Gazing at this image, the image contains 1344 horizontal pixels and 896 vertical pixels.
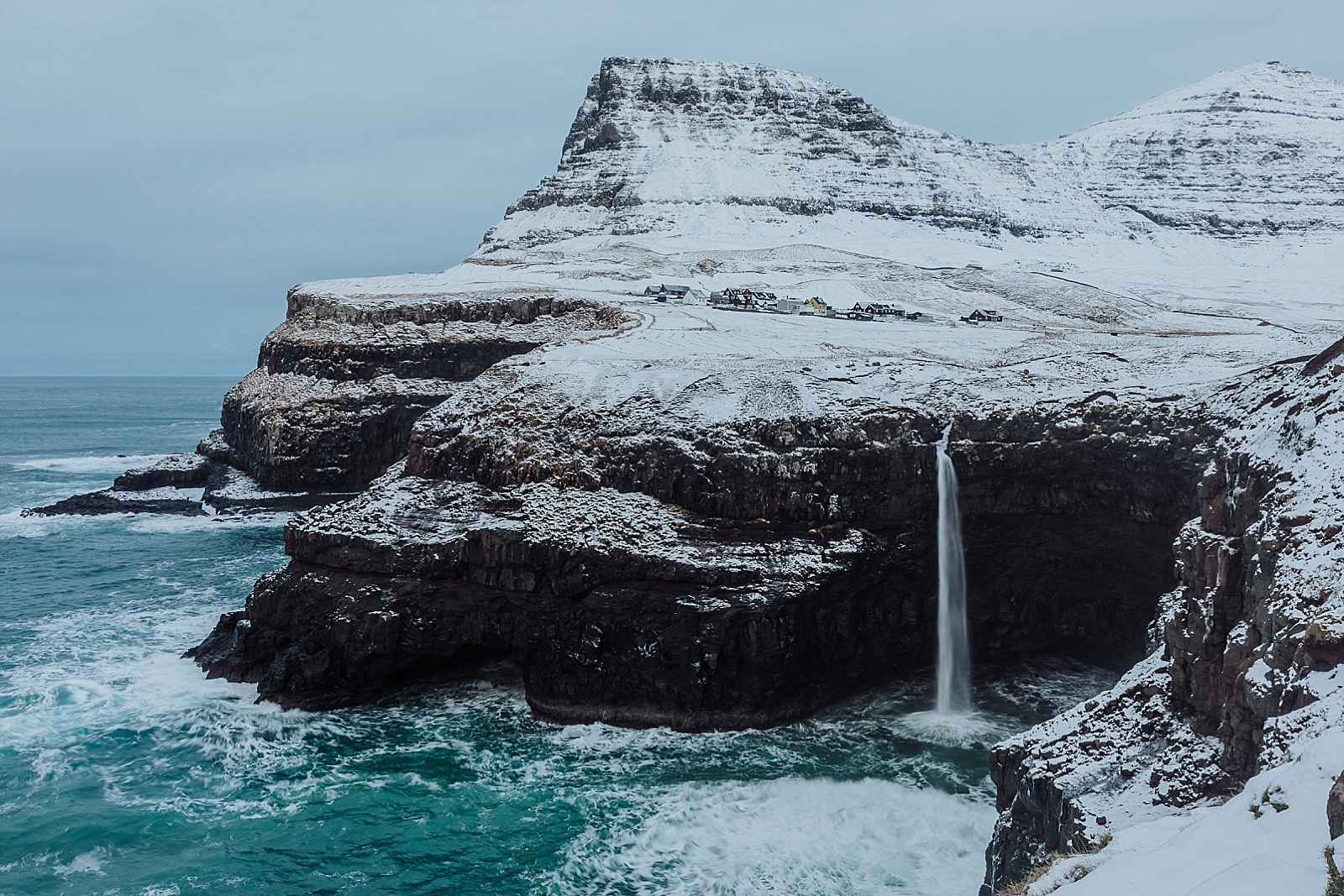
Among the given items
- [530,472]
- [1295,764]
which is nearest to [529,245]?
Answer: [530,472]

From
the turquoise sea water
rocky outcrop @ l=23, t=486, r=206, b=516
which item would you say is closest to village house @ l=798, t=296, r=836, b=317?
the turquoise sea water

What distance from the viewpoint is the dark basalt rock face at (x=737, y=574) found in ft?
103

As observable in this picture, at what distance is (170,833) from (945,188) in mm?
108742

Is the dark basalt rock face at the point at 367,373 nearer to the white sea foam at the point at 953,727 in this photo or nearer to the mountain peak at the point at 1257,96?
the white sea foam at the point at 953,727

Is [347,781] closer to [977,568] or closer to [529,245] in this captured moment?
[977,568]

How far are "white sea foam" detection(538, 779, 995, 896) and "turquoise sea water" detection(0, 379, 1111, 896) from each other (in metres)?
0.05

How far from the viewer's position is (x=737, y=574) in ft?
103

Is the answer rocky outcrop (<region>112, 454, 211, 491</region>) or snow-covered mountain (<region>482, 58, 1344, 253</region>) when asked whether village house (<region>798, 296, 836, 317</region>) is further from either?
rocky outcrop (<region>112, 454, 211, 491</region>)

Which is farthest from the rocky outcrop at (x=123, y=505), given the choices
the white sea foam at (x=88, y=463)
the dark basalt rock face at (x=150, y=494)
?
the white sea foam at (x=88, y=463)

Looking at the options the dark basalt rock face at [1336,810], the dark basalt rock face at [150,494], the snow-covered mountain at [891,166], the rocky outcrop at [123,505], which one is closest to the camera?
the dark basalt rock face at [1336,810]

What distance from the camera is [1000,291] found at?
84.0 metres

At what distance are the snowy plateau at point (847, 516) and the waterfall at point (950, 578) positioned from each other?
590mm

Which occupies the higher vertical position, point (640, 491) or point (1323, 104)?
point (1323, 104)

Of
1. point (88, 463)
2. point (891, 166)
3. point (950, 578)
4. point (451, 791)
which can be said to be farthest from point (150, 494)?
point (891, 166)
